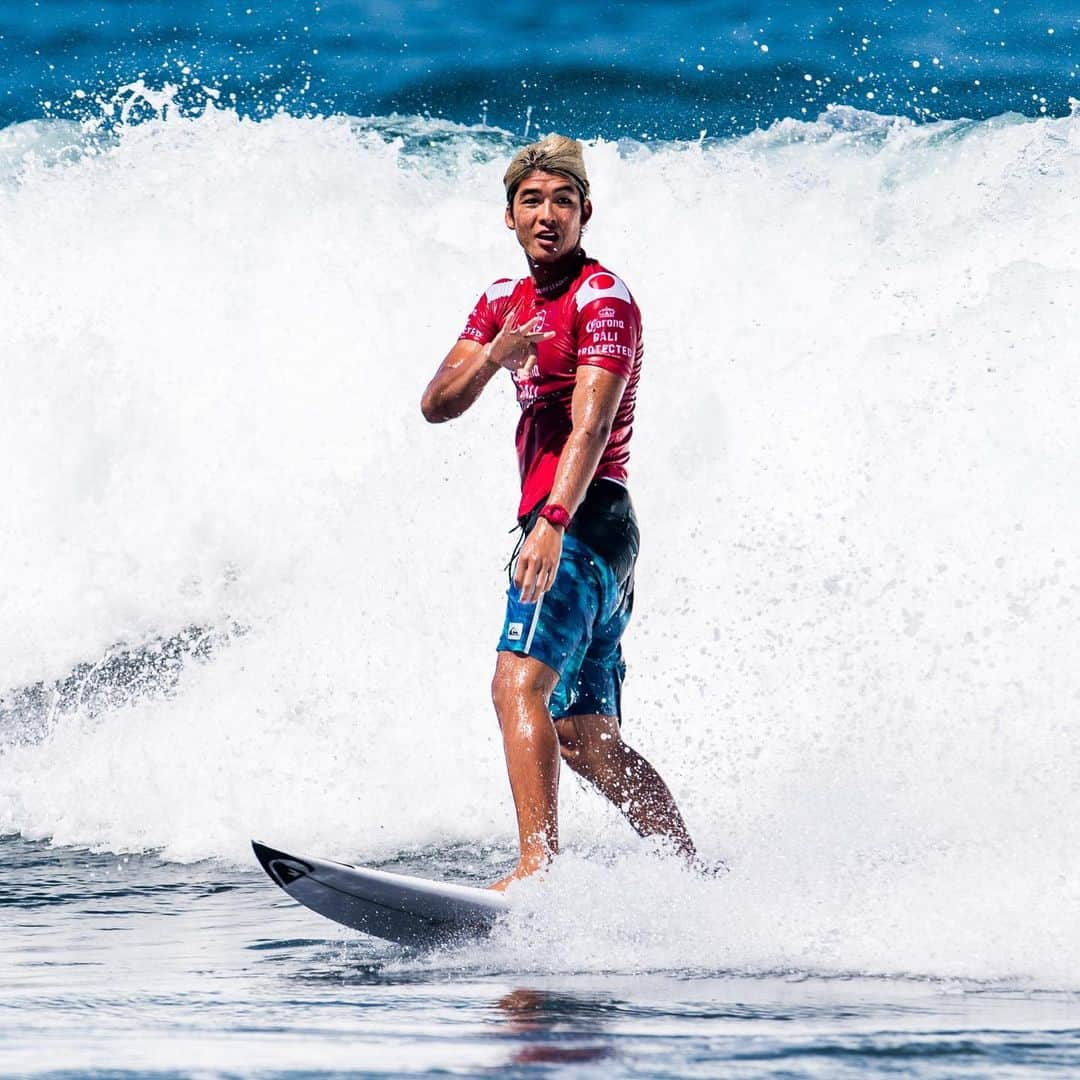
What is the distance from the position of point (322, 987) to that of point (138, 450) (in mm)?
6801

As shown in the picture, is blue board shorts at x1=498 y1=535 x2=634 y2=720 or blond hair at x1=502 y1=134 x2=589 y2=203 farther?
blond hair at x1=502 y1=134 x2=589 y2=203

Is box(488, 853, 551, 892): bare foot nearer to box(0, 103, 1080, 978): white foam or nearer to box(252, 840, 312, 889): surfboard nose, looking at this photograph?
box(0, 103, 1080, 978): white foam

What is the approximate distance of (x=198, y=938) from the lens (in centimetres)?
417

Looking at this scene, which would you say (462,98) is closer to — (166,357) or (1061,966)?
(166,357)

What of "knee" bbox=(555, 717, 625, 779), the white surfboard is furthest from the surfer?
the white surfboard

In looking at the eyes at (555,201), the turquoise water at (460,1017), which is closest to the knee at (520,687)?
the turquoise water at (460,1017)

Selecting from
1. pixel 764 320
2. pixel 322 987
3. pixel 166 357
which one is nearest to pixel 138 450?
pixel 166 357

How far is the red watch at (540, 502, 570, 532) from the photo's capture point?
12.1ft

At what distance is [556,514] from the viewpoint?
12.1ft

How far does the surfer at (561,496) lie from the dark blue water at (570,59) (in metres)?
8.14

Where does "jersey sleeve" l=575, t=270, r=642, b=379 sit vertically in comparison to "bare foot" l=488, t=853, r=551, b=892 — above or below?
above

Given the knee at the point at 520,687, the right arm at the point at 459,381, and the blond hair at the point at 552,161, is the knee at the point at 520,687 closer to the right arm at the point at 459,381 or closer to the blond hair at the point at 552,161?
the right arm at the point at 459,381

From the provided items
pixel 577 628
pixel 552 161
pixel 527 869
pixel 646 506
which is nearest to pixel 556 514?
pixel 577 628

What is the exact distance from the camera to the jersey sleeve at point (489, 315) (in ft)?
13.8
